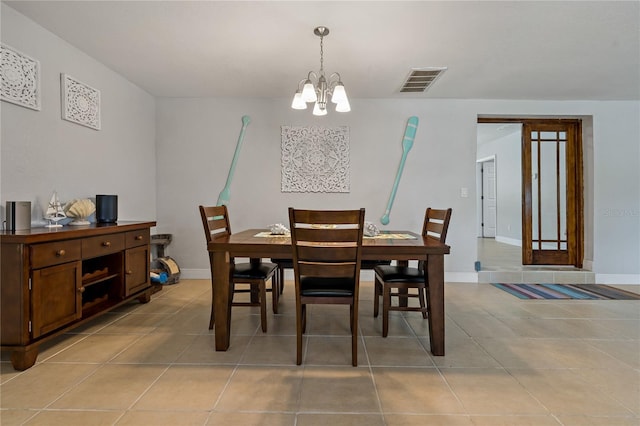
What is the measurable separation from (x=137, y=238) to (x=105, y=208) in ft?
1.21

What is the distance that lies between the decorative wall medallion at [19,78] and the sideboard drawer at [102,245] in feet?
3.61

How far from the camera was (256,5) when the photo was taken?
2.33 m

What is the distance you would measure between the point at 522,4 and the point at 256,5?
1819mm

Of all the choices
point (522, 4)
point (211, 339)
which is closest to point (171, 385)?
point (211, 339)

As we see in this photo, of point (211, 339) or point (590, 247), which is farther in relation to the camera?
point (590, 247)

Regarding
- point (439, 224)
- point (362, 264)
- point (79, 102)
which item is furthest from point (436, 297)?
point (79, 102)

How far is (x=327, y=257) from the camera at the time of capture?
2.02 m

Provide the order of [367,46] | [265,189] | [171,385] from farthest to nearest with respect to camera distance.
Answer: [265,189]
[367,46]
[171,385]

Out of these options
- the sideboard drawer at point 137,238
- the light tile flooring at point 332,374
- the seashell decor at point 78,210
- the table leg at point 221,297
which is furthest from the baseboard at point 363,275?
the table leg at point 221,297

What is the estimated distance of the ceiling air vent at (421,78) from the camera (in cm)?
345

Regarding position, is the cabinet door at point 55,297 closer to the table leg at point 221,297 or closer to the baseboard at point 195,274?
the table leg at point 221,297

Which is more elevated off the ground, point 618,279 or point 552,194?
point 552,194

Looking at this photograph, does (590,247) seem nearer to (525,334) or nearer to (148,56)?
(525,334)

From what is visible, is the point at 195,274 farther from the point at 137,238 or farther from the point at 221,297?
the point at 221,297
